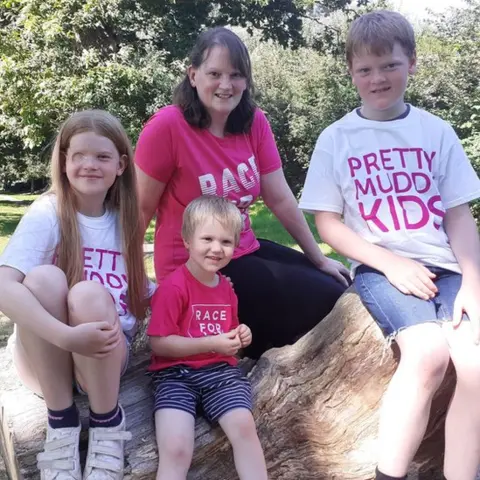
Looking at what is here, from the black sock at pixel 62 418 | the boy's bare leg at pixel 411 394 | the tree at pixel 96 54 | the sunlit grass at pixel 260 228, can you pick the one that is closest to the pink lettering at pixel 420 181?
the boy's bare leg at pixel 411 394

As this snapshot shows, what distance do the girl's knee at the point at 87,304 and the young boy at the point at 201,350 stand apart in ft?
0.90

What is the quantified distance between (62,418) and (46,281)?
445 millimetres

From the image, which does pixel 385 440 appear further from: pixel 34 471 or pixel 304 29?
pixel 304 29

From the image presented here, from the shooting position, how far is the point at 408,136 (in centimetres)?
227

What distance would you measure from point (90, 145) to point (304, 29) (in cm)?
1095

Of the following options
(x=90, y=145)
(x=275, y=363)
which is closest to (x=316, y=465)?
(x=275, y=363)

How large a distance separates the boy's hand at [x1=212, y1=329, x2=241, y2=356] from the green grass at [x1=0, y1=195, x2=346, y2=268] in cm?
414

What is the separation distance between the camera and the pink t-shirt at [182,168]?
257cm

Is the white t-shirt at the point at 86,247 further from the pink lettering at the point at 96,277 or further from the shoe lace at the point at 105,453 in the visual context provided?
the shoe lace at the point at 105,453

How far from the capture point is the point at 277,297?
8.77ft

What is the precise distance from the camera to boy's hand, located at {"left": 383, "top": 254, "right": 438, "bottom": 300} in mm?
2016

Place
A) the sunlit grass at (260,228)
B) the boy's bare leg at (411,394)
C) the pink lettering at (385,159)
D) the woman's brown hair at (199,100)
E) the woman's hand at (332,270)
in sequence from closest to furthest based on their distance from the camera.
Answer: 1. the boy's bare leg at (411,394)
2. the pink lettering at (385,159)
3. the woman's brown hair at (199,100)
4. the woman's hand at (332,270)
5. the sunlit grass at (260,228)

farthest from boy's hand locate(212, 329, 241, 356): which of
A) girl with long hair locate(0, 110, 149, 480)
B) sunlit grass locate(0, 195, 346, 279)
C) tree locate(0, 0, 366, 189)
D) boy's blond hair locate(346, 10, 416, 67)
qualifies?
tree locate(0, 0, 366, 189)

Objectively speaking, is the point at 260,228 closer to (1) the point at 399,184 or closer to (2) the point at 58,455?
(1) the point at 399,184
